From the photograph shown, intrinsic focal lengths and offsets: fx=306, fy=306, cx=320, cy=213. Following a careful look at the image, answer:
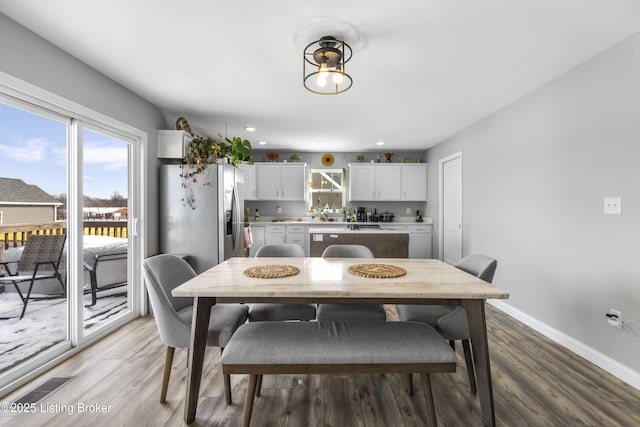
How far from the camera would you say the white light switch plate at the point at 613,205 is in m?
2.19

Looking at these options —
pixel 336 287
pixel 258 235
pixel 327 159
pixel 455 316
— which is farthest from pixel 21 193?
pixel 327 159

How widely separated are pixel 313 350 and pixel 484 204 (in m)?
3.39

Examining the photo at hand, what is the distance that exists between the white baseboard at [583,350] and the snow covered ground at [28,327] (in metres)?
4.14

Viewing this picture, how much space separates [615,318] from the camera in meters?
2.18

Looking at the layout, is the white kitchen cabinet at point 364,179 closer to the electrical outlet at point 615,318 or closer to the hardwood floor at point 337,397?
the hardwood floor at point 337,397

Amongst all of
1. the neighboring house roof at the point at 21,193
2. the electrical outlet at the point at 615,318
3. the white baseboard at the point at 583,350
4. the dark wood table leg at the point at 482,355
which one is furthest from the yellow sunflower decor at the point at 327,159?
the dark wood table leg at the point at 482,355

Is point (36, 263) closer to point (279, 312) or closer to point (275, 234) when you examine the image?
Result: point (279, 312)

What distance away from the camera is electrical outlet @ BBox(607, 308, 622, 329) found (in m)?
2.15

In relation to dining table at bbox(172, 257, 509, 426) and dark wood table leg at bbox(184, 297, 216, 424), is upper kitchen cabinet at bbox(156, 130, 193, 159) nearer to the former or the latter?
dining table at bbox(172, 257, 509, 426)

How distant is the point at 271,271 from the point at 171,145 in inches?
97.8

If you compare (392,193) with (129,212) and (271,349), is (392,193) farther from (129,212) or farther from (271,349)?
(271,349)

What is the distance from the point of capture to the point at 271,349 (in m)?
1.49

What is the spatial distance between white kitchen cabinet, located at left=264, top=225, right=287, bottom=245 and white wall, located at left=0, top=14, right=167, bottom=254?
249 cm

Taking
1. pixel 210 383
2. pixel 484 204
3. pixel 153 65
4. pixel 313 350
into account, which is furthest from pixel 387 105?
pixel 210 383
